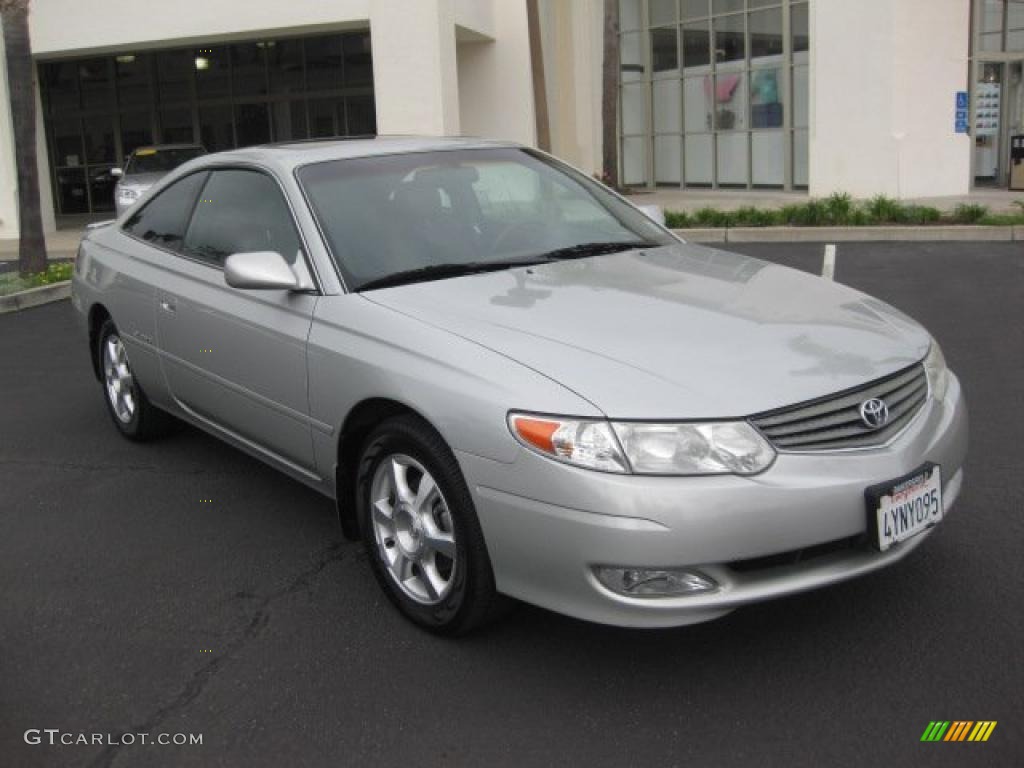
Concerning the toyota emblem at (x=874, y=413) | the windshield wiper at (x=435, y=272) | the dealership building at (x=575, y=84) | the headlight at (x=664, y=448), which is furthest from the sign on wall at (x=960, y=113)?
the headlight at (x=664, y=448)

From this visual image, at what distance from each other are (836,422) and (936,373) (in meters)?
0.76

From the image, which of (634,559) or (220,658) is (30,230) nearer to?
(220,658)

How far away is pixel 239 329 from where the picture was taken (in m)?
4.39

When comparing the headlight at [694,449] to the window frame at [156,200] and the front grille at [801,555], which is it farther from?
the window frame at [156,200]

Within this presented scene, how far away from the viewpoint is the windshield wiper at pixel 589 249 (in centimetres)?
432

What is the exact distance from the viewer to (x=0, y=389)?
7.53 meters

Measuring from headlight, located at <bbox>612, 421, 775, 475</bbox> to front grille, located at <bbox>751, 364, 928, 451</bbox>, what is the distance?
0.24 ft

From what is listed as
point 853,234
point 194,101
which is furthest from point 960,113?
point 194,101

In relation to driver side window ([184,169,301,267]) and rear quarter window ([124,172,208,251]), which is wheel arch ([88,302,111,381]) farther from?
driver side window ([184,169,301,267])

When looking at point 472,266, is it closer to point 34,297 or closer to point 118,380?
point 118,380

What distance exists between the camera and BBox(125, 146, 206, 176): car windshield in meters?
19.5

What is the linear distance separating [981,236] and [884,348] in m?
10.4

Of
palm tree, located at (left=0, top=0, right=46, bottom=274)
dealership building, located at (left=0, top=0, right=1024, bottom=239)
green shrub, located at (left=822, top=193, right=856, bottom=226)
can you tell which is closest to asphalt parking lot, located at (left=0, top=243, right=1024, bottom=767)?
palm tree, located at (left=0, top=0, right=46, bottom=274)

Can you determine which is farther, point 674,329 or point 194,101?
point 194,101
